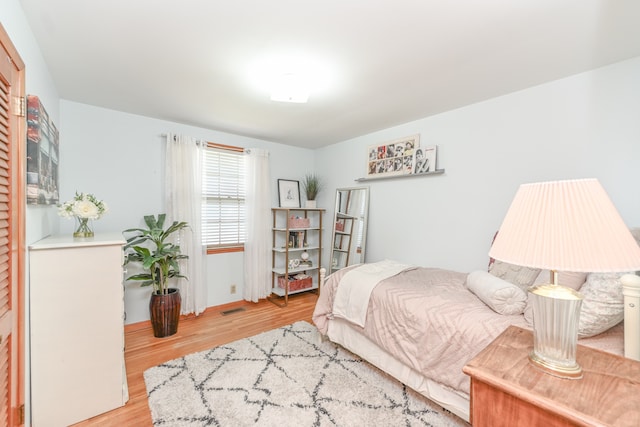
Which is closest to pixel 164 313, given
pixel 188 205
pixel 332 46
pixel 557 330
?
pixel 188 205

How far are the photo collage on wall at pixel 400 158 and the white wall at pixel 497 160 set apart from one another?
3.4 inches

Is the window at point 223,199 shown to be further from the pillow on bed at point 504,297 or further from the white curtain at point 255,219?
the pillow on bed at point 504,297

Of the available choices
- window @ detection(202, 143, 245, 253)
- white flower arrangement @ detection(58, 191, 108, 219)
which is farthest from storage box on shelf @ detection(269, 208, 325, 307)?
white flower arrangement @ detection(58, 191, 108, 219)

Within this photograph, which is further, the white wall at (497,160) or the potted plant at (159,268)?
the potted plant at (159,268)

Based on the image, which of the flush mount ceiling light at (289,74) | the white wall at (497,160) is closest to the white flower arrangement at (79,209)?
the flush mount ceiling light at (289,74)

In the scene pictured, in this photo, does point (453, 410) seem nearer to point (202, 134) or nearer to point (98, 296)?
point (98, 296)

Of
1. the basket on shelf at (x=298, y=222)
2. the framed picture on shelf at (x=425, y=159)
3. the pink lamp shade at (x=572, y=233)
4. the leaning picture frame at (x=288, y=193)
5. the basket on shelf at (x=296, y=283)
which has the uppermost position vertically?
the framed picture on shelf at (x=425, y=159)

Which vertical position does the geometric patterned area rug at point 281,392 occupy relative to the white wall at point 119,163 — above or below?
below

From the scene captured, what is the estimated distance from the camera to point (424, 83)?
2.16m

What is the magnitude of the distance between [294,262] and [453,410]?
2.74 metres

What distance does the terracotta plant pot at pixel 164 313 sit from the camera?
2.71m

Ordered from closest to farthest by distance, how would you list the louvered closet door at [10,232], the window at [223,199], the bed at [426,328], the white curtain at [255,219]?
the louvered closet door at [10,232], the bed at [426,328], the window at [223,199], the white curtain at [255,219]

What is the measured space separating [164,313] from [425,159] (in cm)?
312

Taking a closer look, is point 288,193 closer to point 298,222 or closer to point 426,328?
point 298,222
